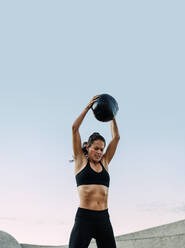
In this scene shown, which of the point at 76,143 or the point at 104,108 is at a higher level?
the point at 104,108

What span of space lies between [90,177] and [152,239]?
526 centimetres

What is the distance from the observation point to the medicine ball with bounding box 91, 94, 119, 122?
4121 mm

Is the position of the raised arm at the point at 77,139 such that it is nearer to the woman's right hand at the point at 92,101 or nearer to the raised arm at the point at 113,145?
the woman's right hand at the point at 92,101

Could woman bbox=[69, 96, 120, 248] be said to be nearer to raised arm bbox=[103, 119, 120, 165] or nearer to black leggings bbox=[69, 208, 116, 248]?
black leggings bbox=[69, 208, 116, 248]

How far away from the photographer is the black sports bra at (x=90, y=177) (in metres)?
3.88

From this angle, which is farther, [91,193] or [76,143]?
[76,143]

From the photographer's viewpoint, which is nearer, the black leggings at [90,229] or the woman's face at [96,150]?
the black leggings at [90,229]

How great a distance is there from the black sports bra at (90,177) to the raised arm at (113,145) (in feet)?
0.91

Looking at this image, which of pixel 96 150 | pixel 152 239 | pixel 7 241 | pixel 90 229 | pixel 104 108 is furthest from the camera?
pixel 7 241

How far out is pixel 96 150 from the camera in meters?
3.97

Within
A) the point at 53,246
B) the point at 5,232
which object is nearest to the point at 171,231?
the point at 53,246

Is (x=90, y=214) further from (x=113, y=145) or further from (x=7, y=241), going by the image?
(x=7, y=241)

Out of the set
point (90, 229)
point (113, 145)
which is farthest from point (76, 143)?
point (90, 229)

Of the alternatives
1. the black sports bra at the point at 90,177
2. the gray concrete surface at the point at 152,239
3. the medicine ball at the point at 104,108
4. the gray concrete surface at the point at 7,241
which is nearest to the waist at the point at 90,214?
the black sports bra at the point at 90,177
